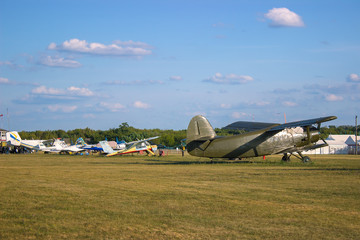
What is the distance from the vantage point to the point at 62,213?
879cm

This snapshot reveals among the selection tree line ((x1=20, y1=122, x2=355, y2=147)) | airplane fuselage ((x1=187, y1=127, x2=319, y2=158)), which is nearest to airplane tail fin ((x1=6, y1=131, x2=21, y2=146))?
tree line ((x1=20, y1=122, x2=355, y2=147))

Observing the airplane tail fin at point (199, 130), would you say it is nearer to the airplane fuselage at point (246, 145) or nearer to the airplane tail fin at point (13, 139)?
the airplane fuselage at point (246, 145)

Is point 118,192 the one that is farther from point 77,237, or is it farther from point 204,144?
point 204,144

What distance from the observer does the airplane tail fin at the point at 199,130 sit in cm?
2553

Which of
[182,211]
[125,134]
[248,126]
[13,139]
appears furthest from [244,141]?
[125,134]

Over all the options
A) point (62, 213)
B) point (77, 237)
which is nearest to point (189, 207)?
point (62, 213)

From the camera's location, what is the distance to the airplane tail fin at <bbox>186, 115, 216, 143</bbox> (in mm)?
25531

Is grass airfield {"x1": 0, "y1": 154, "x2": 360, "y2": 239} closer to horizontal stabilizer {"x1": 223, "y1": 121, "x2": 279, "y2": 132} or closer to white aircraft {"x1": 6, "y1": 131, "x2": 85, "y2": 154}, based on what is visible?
horizontal stabilizer {"x1": 223, "y1": 121, "x2": 279, "y2": 132}

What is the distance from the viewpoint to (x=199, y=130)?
83.9 feet

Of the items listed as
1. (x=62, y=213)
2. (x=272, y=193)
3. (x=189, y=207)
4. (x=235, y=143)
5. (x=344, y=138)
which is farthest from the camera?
(x=344, y=138)

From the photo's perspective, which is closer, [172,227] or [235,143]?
[172,227]

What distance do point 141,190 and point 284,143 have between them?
1544 centimetres

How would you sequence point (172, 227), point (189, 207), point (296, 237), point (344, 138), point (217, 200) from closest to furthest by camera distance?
point (296, 237)
point (172, 227)
point (189, 207)
point (217, 200)
point (344, 138)

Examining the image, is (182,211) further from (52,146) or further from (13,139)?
(13,139)
